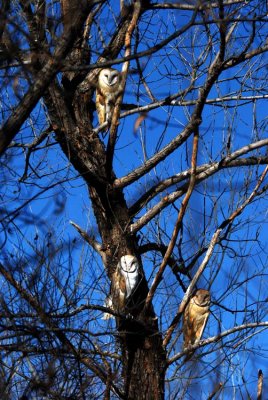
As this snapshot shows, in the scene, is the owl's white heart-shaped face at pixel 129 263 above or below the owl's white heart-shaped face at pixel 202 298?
above

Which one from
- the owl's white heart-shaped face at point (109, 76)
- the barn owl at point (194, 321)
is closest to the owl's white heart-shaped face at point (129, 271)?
the barn owl at point (194, 321)

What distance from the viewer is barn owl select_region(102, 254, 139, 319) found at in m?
6.51

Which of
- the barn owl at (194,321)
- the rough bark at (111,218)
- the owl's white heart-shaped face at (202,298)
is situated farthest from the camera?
the barn owl at (194,321)

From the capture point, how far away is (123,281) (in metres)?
6.59

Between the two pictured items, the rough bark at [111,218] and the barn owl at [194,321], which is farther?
the barn owl at [194,321]

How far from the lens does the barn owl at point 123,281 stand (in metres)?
6.51

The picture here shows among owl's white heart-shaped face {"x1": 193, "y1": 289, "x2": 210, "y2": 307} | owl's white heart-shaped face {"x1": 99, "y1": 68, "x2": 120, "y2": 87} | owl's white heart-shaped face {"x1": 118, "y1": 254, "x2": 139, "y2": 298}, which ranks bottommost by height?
owl's white heart-shaped face {"x1": 193, "y1": 289, "x2": 210, "y2": 307}

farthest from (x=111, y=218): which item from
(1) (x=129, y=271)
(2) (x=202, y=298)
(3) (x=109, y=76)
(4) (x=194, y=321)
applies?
(3) (x=109, y=76)

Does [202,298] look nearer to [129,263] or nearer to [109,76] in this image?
[129,263]

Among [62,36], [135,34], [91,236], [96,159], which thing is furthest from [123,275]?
[62,36]

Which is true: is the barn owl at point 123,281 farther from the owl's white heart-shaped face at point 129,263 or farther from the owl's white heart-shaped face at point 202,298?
the owl's white heart-shaped face at point 202,298

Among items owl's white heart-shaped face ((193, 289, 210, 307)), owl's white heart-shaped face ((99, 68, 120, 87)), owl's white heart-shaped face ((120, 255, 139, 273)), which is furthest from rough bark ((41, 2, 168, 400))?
owl's white heart-shaped face ((193, 289, 210, 307))

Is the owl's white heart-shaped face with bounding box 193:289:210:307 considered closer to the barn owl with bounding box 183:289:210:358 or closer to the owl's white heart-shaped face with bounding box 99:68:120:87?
the barn owl with bounding box 183:289:210:358

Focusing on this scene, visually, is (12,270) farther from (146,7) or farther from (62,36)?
(146,7)
